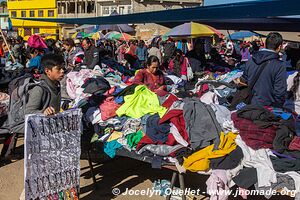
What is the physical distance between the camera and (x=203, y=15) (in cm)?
Answer: 461

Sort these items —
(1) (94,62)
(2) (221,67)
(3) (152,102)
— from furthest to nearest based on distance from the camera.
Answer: (2) (221,67), (1) (94,62), (3) (152,102)

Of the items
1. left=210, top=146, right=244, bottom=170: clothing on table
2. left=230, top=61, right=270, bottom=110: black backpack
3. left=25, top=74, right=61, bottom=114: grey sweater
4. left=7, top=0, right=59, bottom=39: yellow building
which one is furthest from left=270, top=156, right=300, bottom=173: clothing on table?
left=7, top=0, right=59, bottom=39: yellow building

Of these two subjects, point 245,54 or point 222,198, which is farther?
point 245,54

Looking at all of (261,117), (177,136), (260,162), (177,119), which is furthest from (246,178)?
(177,119)

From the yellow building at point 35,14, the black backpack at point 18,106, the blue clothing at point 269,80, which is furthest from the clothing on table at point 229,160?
the yellow building at point 35,14

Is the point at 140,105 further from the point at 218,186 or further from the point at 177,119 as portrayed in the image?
the point at 218,186

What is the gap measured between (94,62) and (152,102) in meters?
3.54

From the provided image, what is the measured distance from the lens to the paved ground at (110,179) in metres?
4.74

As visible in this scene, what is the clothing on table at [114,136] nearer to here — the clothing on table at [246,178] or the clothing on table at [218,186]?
the clothing on table at [218,186]

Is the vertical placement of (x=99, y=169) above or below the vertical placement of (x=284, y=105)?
below

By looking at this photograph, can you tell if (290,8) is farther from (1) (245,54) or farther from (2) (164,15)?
(1) (245,54)

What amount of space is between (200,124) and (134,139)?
2.68ft

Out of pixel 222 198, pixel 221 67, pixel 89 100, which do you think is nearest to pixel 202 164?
pixel 222 198

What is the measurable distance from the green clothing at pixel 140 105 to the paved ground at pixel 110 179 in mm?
996
